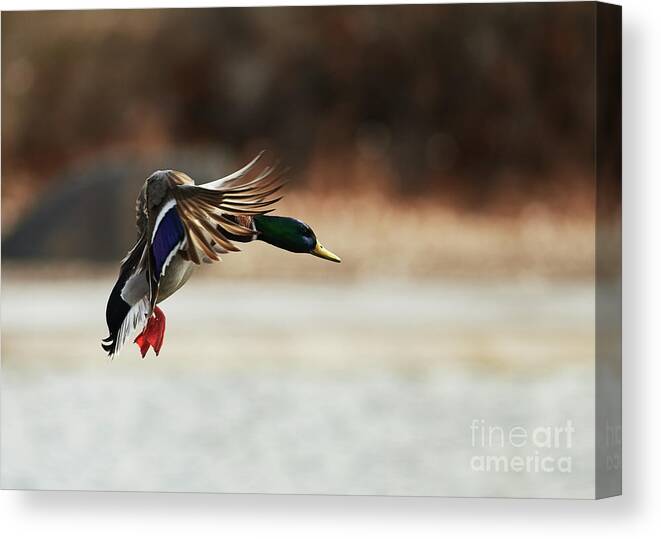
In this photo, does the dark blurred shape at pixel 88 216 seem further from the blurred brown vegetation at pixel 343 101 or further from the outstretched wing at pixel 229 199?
the outstretched wing at pixel 229 199

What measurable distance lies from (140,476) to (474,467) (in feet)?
4.46

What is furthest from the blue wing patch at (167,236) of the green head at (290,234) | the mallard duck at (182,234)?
the green head at (290,234)

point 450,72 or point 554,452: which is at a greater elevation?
point 450,72

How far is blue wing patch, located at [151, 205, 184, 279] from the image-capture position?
7.14m

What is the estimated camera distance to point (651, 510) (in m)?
7.01

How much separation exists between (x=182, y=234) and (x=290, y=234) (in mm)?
436

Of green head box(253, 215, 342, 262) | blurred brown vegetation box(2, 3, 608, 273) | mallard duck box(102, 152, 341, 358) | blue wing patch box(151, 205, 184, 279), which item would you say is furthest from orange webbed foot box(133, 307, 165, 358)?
green head box(253, 215, 342, 262)

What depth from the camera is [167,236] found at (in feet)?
23.5

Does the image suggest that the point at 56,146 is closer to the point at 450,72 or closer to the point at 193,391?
the point at 193,391

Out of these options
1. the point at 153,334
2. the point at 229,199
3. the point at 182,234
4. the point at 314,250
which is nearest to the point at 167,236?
the point at 182,234

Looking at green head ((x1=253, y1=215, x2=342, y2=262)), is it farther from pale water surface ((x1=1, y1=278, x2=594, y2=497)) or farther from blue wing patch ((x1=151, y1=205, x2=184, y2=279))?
blue wing patch ((x1=151, y1=205, x2=184, y2=279))

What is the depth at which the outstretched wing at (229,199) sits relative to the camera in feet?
23.4

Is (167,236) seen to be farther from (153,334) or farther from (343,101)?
(343,101)

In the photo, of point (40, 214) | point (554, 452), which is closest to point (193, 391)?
point (40, 214)
